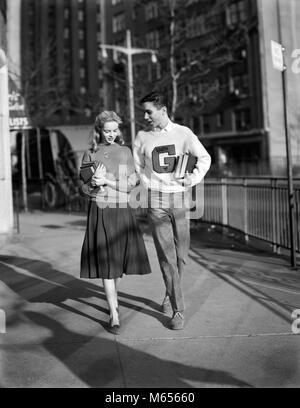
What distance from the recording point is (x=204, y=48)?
20.2 m

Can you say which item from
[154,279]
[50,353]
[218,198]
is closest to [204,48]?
[218,198]

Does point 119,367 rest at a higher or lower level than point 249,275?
lower

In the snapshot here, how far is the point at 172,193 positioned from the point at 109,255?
750 mm

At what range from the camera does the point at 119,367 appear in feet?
12.6

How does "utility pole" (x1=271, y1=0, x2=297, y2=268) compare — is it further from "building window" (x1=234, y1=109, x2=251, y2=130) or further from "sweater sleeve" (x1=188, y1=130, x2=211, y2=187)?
"building window" (x1=234, y1=109, x2=251, y2=130)

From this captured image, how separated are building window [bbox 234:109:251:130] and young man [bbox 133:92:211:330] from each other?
159 feet

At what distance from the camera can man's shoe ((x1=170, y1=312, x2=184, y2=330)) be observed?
471cm

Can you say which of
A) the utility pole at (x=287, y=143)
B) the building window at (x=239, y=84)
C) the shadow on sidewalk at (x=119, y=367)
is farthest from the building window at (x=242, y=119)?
the shadow on sidewalk at (x=119, y=367)

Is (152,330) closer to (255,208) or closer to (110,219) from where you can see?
(110,219)

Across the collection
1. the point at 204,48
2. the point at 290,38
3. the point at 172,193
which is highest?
the point at 290,38

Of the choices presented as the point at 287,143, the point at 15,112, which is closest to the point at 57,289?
the point at 287,143

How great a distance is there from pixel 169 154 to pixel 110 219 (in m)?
0.75

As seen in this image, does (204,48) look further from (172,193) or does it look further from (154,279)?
(172,193)

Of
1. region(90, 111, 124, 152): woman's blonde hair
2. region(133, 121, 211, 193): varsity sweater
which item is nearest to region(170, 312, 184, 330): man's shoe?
region(133, 121, 211, 193): varsity sweater
